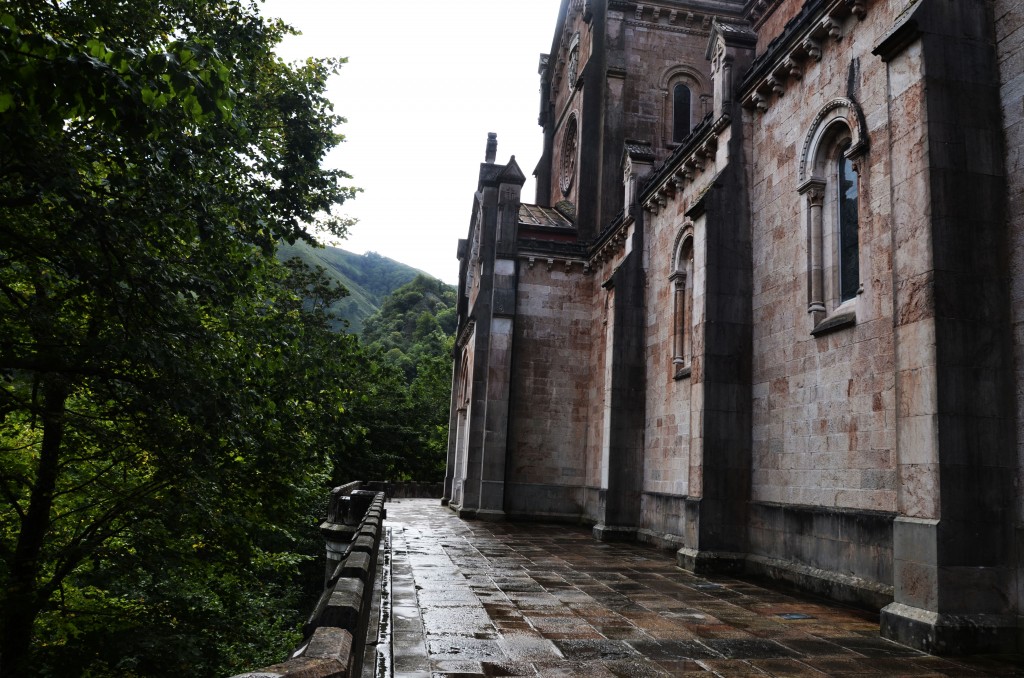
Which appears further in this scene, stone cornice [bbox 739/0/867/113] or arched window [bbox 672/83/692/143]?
arched window [bbox 672/83/692/143]

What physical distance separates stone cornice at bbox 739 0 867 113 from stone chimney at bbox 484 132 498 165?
46.6 feet

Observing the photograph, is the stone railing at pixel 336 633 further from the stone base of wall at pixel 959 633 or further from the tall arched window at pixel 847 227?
the tall arched window at pixel 847 227

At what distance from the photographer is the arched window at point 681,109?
933 inches

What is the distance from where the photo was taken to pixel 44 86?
4273 mm

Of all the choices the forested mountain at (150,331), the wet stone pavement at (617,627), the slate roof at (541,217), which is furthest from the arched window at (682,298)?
the slate roof at (541,217)

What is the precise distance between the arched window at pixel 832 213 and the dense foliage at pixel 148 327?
289 inches

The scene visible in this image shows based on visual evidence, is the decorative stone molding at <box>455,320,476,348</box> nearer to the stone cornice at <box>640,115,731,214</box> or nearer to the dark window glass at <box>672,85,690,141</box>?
the stone cornice at <box>640,115,731,214</box>

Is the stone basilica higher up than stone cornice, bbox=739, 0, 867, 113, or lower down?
lower down

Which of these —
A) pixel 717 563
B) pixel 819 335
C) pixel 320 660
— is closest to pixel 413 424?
pixel 717 563

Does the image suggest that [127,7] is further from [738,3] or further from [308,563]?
[308,563]

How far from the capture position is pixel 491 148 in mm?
26078

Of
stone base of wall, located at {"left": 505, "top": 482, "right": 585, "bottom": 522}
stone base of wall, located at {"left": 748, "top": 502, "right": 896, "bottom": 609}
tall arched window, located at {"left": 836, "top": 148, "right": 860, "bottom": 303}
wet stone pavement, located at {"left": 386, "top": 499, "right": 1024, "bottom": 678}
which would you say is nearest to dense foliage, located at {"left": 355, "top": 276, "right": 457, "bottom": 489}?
stone base of wall, located at {"left": 505, "top": 482, "right": 585, "bottom": 522}

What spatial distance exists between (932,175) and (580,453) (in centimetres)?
1578

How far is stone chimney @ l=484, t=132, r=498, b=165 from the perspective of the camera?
25820 mm
